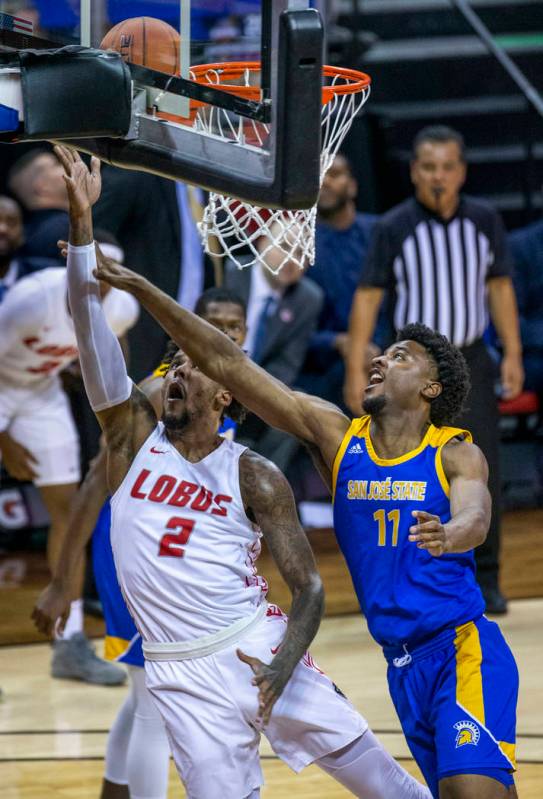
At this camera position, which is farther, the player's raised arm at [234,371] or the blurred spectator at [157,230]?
the blurred spectator at [157,230]

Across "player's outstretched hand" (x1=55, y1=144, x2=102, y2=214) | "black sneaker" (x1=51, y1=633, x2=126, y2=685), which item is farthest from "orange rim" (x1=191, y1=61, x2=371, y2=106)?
"black sneaker" (x1=51, y1=633, x2=126, y2=685)

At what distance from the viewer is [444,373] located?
4.51m

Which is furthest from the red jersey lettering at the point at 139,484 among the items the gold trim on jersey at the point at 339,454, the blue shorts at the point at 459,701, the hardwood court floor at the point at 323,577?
the hardwood court floor at the point at 323,577

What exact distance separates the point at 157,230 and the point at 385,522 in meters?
3.77

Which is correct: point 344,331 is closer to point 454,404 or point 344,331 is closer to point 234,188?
point 454,404

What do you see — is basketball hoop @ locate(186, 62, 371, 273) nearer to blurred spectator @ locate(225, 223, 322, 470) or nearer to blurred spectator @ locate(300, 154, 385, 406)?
blurred spectator @ locate(225, 223, 322, 470)

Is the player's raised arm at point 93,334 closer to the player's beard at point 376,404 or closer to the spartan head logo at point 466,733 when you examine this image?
the player's beard at point 376,404

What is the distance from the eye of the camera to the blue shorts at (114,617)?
5.04 m

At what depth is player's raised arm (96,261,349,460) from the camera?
4.09 m

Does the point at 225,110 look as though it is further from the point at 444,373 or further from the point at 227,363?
the point at 444,373

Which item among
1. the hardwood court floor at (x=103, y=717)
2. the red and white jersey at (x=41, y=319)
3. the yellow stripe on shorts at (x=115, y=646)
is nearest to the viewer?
the yellow stripe on shorts at (x=115, y=646)

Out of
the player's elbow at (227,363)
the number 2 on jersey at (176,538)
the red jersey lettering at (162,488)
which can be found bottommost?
the number 2 on jersey at (176,538)

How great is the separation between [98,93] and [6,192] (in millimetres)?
6556

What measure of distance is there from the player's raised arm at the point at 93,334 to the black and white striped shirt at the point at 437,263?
360cm
